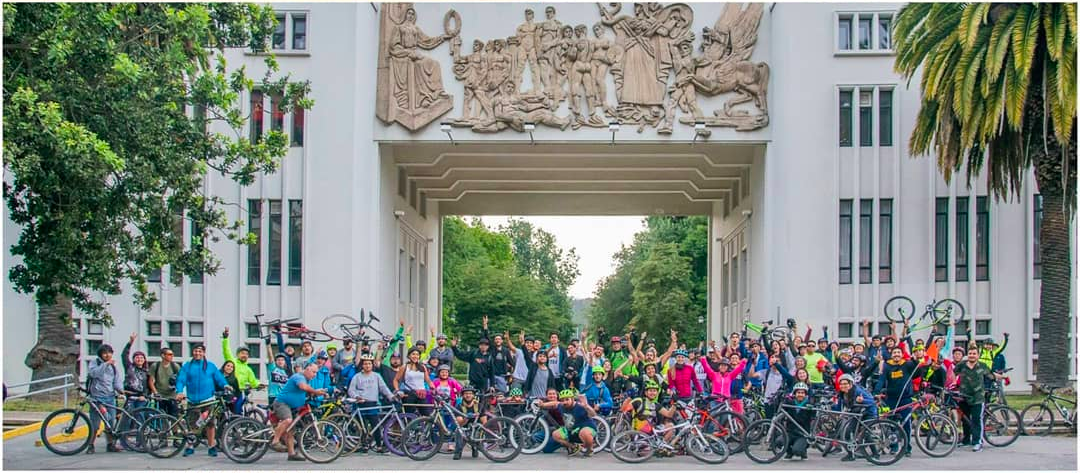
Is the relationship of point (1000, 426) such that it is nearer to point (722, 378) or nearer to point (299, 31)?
point (722, 378)

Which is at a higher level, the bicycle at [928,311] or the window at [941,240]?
the window at [941,240]

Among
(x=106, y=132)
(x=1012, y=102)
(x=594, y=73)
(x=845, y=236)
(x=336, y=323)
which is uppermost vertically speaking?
(x=594, y=73)

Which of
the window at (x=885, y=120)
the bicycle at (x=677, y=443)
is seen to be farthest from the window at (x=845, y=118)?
the bicycle at (x=677, y=443)

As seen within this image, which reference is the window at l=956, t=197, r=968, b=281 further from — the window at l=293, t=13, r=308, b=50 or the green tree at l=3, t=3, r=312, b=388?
the green tree at l=3, t=3, r=312, b=388

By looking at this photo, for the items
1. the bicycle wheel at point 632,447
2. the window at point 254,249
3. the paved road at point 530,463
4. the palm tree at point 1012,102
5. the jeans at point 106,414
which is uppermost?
the palm tree at point 1012,102

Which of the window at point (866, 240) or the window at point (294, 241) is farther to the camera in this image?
the window at point (294, 241)

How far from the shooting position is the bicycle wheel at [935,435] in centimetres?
1745

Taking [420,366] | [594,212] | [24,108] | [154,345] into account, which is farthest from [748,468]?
[594,212]

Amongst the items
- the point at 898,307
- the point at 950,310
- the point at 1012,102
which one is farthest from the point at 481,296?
the point at 1012,102

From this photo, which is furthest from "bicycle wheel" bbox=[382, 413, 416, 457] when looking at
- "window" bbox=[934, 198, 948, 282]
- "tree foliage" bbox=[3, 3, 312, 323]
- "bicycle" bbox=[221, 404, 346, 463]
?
"window" bbox=[934, 198, 948, 282]

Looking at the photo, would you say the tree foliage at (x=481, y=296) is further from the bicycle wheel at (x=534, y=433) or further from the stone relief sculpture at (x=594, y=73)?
the bicycle wheel at (x=534, y=433)

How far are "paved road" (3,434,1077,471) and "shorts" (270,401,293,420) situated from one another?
64 cm

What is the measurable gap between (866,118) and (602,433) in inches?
618

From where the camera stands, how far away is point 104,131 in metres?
17.5
